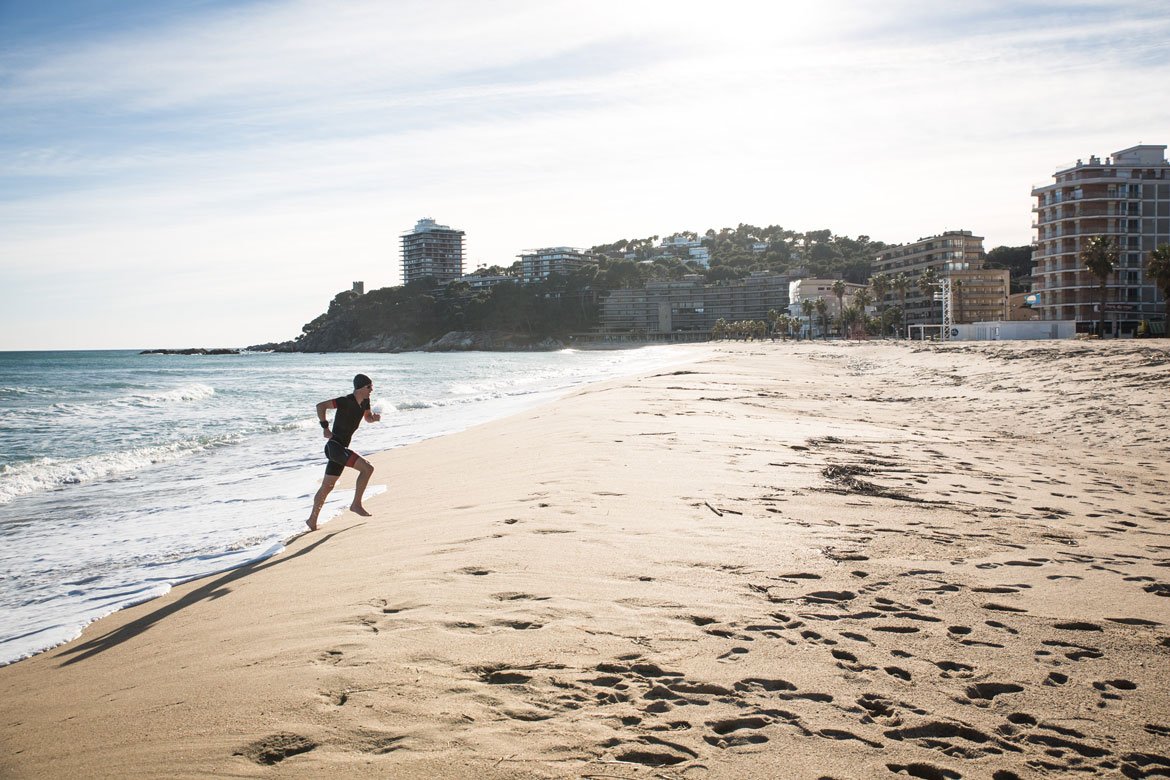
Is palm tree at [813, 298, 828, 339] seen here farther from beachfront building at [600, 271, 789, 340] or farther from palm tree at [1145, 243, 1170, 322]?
palm tree at [1145, 243, 1170, 322]

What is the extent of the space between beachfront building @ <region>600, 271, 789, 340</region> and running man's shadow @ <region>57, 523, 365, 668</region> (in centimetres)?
15516

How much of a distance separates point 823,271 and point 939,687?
18047cm

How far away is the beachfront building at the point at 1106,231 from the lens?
229 ft

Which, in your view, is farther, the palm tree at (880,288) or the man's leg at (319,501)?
the palm tree at (880,288)

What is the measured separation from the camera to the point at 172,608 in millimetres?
4945

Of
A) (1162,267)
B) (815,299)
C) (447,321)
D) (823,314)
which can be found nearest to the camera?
(1162,267)

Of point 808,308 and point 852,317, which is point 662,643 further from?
point 808,308

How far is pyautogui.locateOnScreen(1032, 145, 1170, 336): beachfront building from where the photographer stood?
229ft

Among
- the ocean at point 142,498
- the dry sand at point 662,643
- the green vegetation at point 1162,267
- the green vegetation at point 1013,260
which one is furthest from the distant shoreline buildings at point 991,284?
the dry sand at point 662,643

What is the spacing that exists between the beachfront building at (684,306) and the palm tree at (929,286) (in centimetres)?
5231

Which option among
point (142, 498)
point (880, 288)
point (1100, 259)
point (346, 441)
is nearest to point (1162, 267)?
point (1100, 259)

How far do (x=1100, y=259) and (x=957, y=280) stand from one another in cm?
4298

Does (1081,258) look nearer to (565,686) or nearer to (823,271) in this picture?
(565,686)

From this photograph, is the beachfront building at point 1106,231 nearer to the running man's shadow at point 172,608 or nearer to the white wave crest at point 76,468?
the white wave crest at point 76,468
